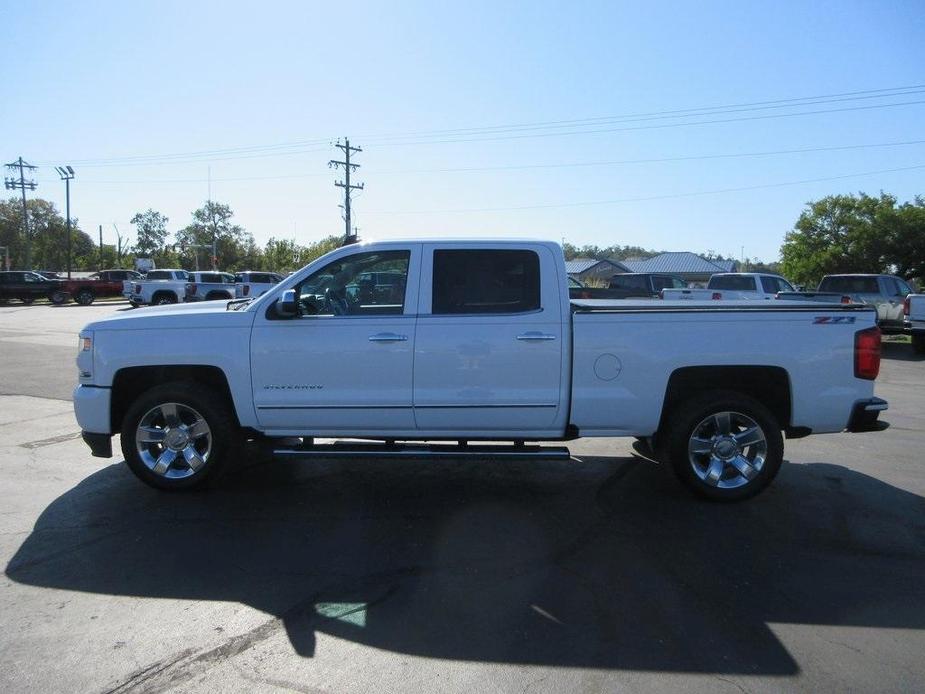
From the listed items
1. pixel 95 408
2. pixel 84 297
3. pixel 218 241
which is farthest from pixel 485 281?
pixel 218 241

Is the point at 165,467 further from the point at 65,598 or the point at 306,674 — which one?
the point at 306,674

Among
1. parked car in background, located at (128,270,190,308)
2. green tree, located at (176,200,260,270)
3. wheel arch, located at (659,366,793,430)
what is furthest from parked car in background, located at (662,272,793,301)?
Answer: green tree, located at (176,200,260,270)

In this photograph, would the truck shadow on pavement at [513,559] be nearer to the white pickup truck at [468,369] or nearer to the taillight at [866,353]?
the white pickup truck at [468,369]

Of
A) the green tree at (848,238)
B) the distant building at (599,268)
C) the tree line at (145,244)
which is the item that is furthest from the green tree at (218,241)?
the green tree at (848,238)

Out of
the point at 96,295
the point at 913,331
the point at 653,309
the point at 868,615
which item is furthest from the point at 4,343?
the point at 96,295

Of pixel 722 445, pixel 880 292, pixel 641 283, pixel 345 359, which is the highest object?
pixel 641 283

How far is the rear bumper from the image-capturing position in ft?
17.6

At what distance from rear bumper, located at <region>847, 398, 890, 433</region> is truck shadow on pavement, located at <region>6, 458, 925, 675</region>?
2.06ft

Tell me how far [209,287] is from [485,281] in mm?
30050

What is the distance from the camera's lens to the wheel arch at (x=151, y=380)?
559cm

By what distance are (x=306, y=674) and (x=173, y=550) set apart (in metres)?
1.83

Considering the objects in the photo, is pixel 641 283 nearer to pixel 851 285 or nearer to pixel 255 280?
pixel 851 285

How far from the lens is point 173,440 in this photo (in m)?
5.59

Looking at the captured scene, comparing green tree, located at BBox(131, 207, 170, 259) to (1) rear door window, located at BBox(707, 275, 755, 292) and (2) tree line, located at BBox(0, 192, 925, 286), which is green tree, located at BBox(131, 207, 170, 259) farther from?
(1) rear door window, located at BBox(707, 275, 755, 292)
